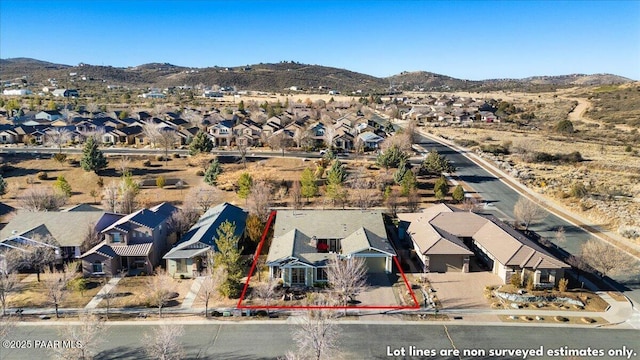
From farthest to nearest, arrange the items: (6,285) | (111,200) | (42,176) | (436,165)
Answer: (42,176) < (436,165) < (111,200) < (6,285)

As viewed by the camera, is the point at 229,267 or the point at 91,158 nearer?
the point at 229,267

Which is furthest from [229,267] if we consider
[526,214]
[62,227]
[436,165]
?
[436,165]

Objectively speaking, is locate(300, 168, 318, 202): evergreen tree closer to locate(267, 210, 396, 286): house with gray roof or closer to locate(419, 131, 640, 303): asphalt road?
locate(267, 210, 396, 286): house with gray roof

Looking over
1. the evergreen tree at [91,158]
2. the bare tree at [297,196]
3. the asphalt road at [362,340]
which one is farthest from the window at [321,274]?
the evergreen tree at [91,158]

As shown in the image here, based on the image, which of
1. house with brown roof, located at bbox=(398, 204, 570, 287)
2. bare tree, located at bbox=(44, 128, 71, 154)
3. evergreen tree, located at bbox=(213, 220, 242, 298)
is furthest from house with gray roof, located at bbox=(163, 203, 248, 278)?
bare tree, located at bbox=(44, 128, 71, 154)

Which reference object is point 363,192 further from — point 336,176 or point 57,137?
point 57,137

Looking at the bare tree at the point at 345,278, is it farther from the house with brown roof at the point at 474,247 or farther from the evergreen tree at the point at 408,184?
the evergreen tree at the point at 408,184

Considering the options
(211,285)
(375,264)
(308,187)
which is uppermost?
(308,187)
